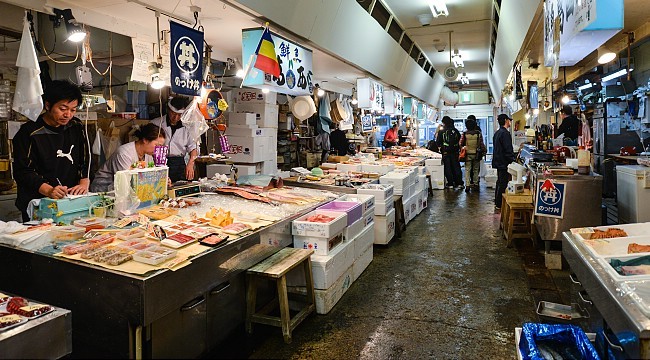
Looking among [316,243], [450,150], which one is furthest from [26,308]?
[450,150]

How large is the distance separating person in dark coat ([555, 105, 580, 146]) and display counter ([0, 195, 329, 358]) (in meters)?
10.8

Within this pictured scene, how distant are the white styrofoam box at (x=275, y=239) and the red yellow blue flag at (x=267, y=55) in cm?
230

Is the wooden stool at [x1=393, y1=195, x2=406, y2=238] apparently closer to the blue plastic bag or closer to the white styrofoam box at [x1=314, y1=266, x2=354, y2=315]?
the white styrofoam box at [x1=314, y1=266, x2=354, y2=315]

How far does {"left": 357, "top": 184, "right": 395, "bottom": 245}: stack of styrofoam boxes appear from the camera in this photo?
22.8ft

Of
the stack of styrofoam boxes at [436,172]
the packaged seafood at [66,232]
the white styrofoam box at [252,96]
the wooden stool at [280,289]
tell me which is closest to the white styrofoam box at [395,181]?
the white styrofoam box at [252,96]

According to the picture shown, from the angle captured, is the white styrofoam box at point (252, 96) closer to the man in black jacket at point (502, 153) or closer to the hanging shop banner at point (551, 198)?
the man in black jacket at point (502, 153)

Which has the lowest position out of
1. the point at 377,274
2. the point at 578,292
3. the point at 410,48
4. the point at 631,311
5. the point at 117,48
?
the point at 377,274

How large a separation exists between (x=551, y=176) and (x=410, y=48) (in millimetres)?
9302

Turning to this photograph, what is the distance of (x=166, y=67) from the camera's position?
5.50 meters

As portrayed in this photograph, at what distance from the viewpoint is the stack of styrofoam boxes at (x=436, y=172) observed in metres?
13.9

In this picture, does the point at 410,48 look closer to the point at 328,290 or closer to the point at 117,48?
the point at 117,48

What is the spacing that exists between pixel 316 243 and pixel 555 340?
246 centimetres

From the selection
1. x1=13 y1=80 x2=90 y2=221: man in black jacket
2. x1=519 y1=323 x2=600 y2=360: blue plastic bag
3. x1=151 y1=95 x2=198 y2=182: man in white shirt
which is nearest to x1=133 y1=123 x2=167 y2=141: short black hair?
x1=13 y1=80 x2=90 y2=221: man in black jacket

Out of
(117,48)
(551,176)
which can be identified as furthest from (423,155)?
(117,48)
